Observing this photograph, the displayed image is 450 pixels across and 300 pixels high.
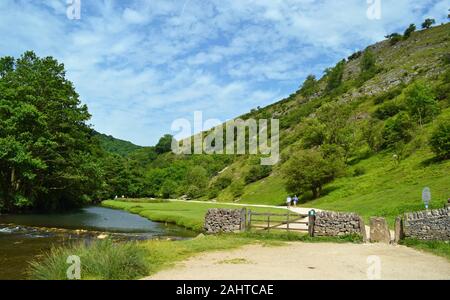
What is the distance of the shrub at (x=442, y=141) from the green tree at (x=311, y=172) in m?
16.0

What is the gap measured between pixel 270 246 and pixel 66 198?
4890 centimetres

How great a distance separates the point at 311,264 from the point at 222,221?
1329cm

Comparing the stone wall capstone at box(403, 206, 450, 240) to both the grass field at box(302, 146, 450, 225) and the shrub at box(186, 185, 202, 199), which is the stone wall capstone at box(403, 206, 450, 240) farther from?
the shrub at box(186, 185, 202, 199)

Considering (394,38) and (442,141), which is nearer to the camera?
(442,141)

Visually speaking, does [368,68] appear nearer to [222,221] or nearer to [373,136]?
[373,136]

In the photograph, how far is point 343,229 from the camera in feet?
77.8

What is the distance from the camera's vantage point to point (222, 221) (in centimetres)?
2842

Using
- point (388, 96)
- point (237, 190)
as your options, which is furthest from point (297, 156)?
point (388, 96)

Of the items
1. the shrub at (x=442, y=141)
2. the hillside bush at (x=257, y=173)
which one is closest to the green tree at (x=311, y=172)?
the shrub at (x=442, y=141)

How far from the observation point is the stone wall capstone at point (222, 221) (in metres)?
27.6

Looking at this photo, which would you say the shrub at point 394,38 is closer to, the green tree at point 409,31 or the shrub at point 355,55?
the green tree at point 409,31

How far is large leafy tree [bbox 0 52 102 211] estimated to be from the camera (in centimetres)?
4416
